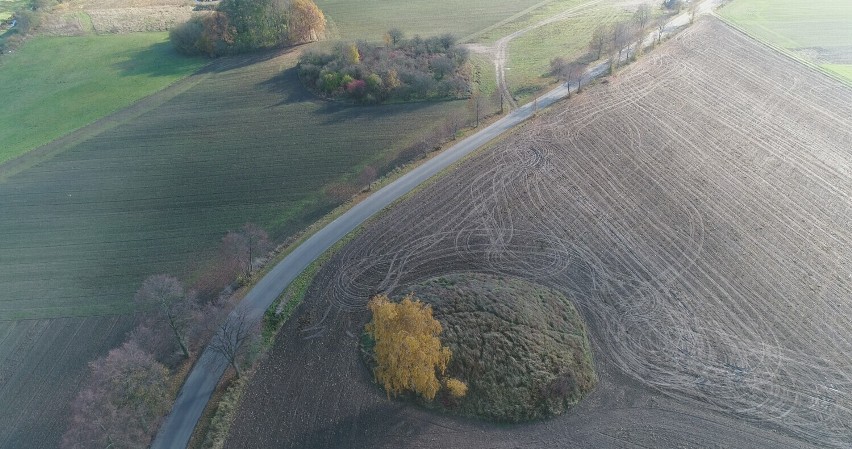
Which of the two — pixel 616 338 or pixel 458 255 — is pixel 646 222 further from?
pixel 458 255

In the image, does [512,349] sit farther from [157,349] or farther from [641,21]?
[641,21]

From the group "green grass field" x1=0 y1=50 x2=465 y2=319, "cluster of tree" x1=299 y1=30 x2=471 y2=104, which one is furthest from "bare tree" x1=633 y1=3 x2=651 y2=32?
"green grass field" x1=0 y1=50 x2=465 y2=319

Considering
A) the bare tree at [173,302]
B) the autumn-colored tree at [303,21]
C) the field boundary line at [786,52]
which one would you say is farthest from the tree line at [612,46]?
the bare tree at [173,302]

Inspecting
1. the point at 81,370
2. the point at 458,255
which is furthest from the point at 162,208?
the point at 458,255

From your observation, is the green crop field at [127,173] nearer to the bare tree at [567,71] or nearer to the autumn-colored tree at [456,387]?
the bare tree at [567,71]

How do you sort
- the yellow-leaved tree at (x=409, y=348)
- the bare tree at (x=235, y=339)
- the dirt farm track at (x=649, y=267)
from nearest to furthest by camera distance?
the yellow-leaved tree at (x=409, y=348) < the dirt farm track at (x=649, y=267) < the bare tree at (x=235, y=339)

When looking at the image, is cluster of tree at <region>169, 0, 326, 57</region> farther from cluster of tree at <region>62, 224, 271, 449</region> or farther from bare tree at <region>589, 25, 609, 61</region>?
cluster of tree at <region>62, 224, 271, 449</region>
